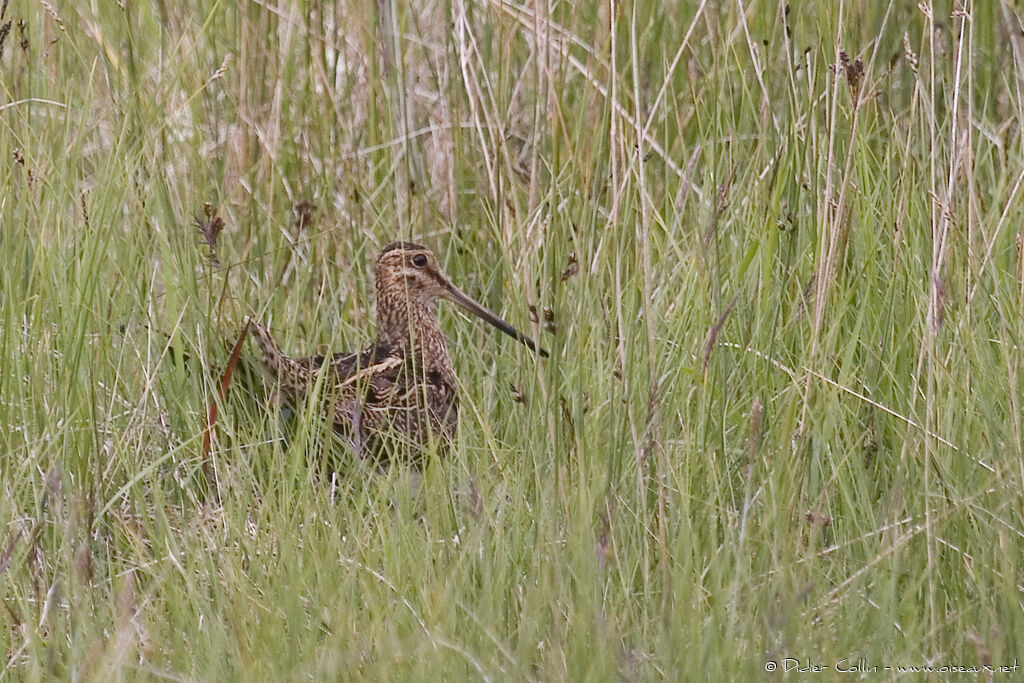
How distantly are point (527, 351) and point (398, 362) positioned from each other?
0.81 metres

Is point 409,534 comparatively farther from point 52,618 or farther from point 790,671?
point 790,671

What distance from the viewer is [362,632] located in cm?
239

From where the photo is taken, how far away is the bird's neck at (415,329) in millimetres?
4152

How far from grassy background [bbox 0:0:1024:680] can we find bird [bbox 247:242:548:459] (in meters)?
0.10

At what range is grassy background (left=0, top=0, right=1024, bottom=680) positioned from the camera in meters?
2.37

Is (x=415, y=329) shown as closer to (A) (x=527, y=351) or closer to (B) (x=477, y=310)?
(B) (x=477, y=310)

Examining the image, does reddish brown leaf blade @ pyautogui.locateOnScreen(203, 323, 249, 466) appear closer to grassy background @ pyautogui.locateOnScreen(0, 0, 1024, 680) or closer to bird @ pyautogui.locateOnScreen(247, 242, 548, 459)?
grassy background @ pyautogui.locateOnScreen(0, 0, 1024, 680)

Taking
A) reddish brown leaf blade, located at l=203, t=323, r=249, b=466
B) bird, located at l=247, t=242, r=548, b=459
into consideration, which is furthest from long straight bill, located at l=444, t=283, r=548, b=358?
reddish brown leaf blade, located at l=203, t=323, r=249, b=466

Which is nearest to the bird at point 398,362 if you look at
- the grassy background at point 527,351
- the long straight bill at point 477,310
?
the long straight bill at point 477,310

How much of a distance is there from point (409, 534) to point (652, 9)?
2.11 meters

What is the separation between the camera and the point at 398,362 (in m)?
4.00

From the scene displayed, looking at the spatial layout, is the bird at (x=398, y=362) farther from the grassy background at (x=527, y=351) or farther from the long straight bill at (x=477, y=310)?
the grassy background at (x=527, y=351)

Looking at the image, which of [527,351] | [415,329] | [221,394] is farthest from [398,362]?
[527,351]

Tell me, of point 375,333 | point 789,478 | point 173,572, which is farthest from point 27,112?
point 789,478
